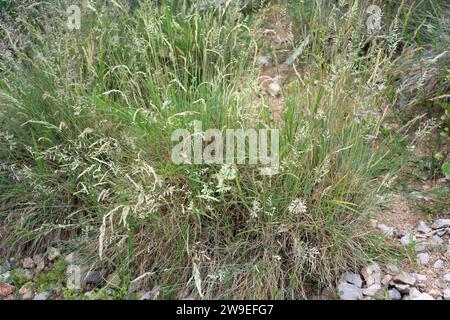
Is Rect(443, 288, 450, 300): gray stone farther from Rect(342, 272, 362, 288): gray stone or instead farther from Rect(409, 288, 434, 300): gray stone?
Rect(342, 272, 362, 288): gray stone

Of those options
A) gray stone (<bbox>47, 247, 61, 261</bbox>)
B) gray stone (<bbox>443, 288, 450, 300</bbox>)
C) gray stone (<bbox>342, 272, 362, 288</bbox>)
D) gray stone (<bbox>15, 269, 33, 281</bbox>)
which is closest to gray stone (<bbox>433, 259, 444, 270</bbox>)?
gray stone (<bbox>443, 288, 450, 300</bbox>)

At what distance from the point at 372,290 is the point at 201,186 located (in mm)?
905

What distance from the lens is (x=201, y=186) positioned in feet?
8.61

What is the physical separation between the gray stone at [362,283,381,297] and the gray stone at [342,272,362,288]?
0.14 ft

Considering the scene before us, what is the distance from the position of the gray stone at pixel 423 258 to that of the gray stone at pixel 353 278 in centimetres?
31

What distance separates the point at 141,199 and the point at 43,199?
0.86m

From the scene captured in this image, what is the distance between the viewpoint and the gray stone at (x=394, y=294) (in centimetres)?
253

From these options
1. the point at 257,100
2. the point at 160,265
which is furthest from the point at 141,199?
the point at 257,100

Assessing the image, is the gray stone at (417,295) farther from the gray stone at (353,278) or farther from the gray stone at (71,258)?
the gray stone at (71,258)

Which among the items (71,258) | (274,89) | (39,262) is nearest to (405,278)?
(274,89)

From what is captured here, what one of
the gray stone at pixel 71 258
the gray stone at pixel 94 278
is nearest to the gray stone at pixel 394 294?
the gray stone at pixel 94 278

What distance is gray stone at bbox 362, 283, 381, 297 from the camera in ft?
8.31

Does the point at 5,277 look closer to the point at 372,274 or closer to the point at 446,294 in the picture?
the point at 372,274

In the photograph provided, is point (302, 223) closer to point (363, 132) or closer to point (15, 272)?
point (363, 132)
